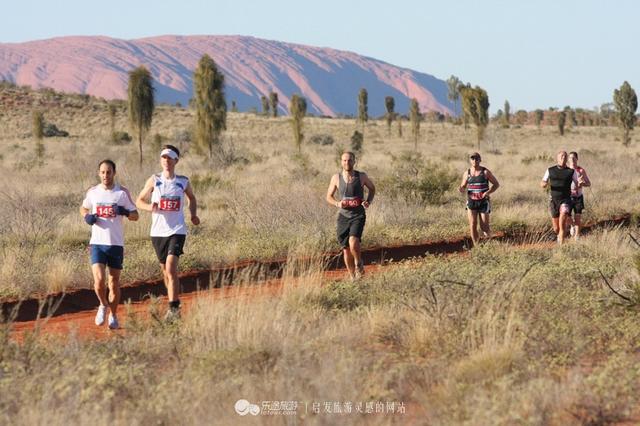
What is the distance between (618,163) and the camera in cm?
3575

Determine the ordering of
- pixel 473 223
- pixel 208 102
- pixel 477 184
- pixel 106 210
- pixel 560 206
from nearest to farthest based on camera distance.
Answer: pixel 106 210 → pixel 560 206 → pixel 477 184 → pixel 473 223 → pixel 208 102

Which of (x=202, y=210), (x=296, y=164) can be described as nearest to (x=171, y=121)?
(x=296, y=164)

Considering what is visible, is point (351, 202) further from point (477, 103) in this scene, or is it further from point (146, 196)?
point (477, 103)

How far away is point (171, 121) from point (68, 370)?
6926 centimetres

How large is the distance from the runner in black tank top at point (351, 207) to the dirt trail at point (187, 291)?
91 cm

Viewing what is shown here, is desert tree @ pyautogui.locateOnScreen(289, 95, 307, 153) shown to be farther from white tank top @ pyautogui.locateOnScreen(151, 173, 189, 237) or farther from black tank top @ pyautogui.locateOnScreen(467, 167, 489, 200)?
white tank top @ pyautogui.locateOnScreen(151, 173, 189, 237)

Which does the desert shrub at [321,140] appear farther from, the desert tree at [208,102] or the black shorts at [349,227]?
the black shorts at [349,227]

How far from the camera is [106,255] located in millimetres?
9039

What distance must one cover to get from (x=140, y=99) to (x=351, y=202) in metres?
22.3

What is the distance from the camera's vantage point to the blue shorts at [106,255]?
902cm

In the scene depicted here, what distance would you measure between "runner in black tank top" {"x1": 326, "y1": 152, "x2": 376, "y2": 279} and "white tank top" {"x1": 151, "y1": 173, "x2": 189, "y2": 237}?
255 centimetres

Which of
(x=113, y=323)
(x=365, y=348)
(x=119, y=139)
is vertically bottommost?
(x=113, y=323)

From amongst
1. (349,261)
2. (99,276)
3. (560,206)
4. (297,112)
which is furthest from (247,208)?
(297,112)

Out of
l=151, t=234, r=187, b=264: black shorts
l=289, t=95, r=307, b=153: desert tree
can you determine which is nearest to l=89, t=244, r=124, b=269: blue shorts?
l=151, t=234, r=187, b=264: black shorts
